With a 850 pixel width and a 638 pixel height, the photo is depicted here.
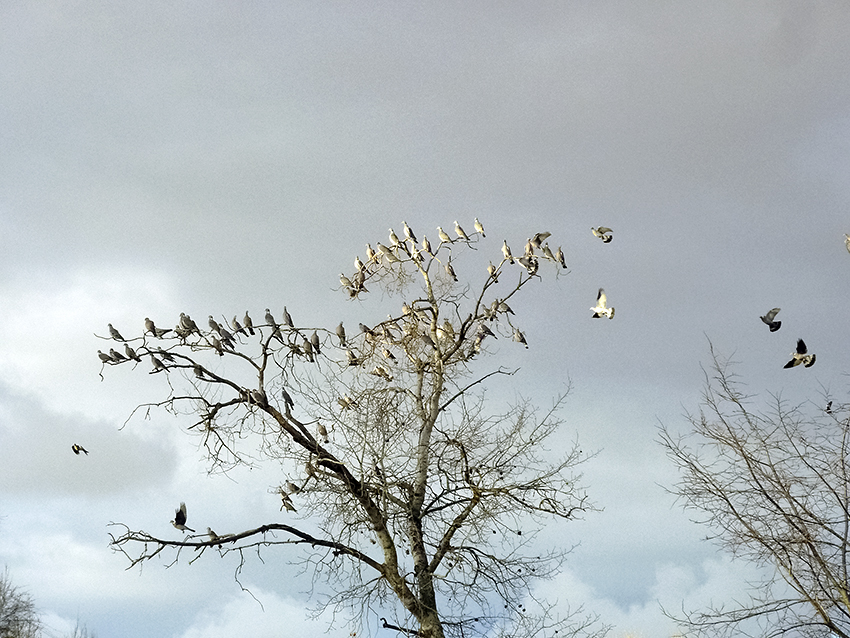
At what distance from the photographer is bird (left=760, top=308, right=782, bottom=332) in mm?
11703

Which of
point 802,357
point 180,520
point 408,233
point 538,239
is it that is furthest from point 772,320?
point 180,520

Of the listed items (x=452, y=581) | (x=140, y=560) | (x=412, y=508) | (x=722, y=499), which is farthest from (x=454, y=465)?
(x=140, y=560)

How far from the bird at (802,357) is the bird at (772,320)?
1.14 ft

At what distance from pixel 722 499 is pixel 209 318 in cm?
758

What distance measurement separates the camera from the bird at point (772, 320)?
11703mm

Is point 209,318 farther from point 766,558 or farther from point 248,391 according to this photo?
point 766,558

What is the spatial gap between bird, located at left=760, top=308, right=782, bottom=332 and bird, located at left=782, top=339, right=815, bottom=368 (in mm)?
346

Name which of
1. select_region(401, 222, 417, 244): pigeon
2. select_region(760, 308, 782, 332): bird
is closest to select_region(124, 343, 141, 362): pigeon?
select_region(401, 222, 417, 244): pigeon

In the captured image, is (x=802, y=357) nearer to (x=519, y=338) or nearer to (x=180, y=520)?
(x=519, y=338)

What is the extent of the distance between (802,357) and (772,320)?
633 mm

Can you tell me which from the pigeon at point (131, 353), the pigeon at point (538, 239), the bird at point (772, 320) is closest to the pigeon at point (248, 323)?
the pigeon at point (131, 353)

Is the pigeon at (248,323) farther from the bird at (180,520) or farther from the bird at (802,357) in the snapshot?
the bird at (802,357)

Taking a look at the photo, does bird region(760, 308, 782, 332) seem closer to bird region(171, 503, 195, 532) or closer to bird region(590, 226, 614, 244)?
bird region(590, 226, 614, 244)

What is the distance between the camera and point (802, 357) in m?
11.5
